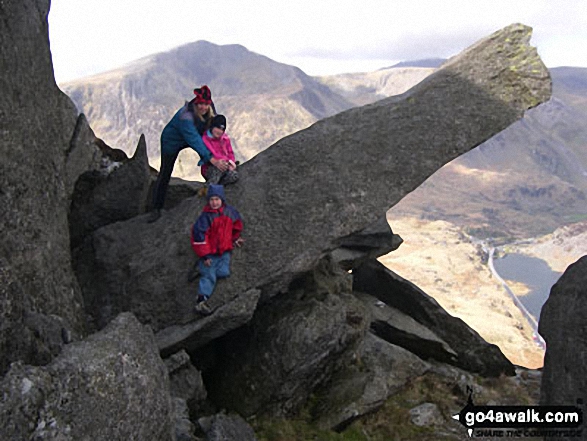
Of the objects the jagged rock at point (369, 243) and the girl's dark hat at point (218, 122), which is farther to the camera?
the jagged rock at point (369, 243)

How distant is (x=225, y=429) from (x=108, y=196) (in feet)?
27.2

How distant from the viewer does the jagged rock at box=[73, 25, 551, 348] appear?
12.6 m

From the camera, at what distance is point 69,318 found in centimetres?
1023

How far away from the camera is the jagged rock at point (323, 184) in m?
12.6

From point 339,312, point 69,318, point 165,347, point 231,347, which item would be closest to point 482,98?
point 339,312

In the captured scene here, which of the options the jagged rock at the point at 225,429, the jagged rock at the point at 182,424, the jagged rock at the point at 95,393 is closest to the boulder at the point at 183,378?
the jagged rock at the point at 182,424

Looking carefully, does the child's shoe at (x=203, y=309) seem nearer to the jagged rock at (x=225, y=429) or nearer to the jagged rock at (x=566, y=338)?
the jagged rock at (x=225, y=429)

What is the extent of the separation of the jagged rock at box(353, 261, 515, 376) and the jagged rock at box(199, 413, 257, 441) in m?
8.92

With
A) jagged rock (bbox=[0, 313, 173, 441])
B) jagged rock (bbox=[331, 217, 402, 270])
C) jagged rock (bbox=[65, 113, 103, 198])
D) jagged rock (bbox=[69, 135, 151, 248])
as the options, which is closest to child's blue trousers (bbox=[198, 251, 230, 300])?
jagged rock (bbox=[0, 313, 173, 441])

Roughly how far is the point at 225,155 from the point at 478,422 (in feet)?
33.5

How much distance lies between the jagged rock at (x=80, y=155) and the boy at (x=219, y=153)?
3.69 metres

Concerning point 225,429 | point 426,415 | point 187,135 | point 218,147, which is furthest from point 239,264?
point 426,415

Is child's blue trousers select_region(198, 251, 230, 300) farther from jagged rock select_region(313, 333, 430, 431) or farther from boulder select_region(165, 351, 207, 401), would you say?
jagged rock select_region(313, 333, 430, 431)

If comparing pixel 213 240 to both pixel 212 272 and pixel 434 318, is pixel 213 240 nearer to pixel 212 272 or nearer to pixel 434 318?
pixel 212 272
